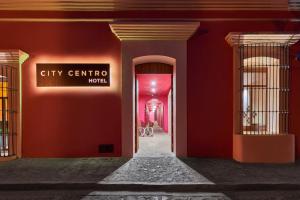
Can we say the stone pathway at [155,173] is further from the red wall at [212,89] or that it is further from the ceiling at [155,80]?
the ceiling at [155,80]

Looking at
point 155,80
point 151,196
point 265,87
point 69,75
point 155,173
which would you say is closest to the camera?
point 151,196

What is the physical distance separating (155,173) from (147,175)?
0.26 metres

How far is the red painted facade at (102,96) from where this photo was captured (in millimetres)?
8633

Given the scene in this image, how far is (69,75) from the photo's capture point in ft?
28.2

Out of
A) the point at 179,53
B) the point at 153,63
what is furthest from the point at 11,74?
the point at 179,53

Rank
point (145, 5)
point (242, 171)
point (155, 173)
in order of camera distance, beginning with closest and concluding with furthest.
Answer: point (155, 173), point (242, 171), point (145, 5)

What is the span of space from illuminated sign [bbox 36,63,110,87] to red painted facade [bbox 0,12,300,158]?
0.26 m

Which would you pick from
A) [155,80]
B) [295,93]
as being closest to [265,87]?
[295,93]

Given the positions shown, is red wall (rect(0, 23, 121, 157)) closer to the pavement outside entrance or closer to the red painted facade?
the red painted facade

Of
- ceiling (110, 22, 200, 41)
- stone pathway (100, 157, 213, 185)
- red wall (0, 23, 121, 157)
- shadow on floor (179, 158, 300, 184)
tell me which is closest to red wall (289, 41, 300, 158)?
shadow on floor (179, 158, 300, 184)

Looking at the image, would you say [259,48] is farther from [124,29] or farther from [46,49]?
[46,49]

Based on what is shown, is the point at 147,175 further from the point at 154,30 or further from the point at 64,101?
the point at 154,30

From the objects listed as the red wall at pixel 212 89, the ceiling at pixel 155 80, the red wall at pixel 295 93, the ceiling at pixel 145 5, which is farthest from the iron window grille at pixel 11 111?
the red wall at pixel 295 93

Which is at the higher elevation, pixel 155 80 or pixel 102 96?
pixel 155 80
